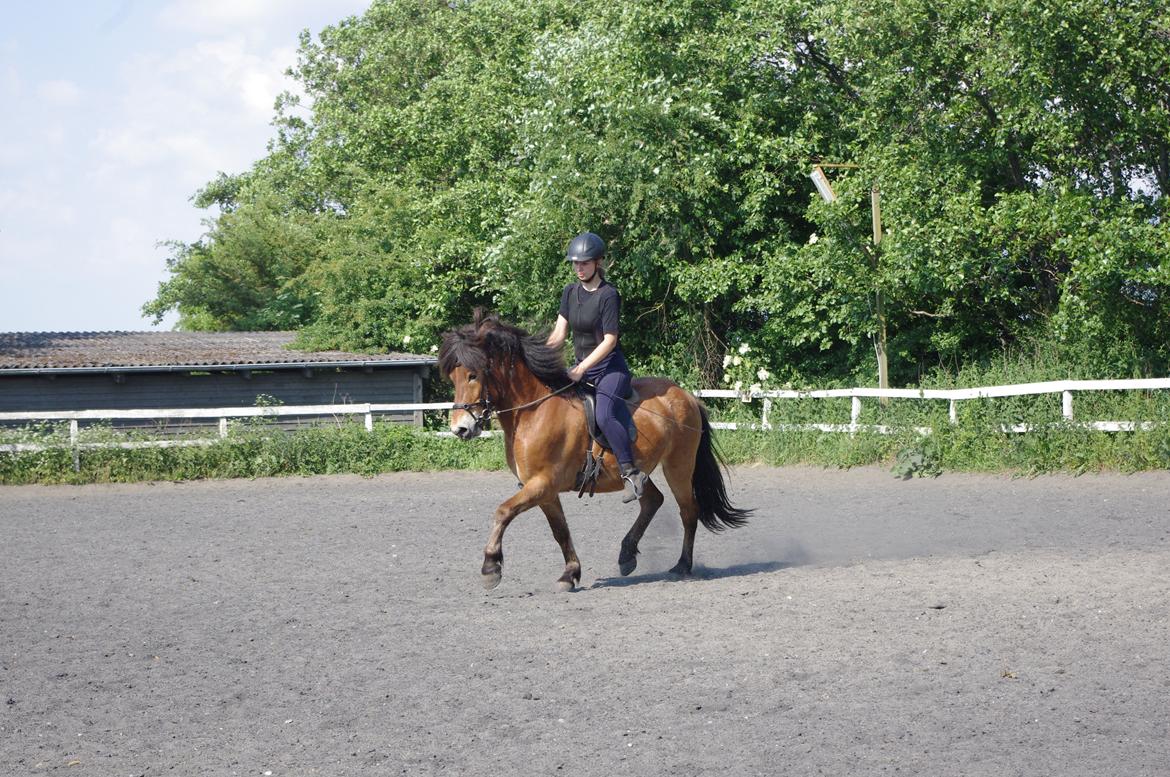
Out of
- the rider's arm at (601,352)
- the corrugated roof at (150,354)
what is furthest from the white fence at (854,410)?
the corrugated roof at (150,354)

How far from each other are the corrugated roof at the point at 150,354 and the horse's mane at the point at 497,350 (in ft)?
75.3

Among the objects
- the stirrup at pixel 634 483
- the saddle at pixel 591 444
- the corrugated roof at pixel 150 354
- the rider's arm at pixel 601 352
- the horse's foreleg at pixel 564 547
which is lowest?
the horse's foreleg at pixel 564 547

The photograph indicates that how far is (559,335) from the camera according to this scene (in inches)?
378

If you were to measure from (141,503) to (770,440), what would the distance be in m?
10.1

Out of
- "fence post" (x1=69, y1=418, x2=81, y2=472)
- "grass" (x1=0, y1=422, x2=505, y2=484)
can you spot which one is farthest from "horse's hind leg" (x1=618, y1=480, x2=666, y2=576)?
"fence post" (x1=69, y1=418, x2=81, y2=472)

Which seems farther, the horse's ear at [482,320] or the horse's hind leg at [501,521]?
the horse's ear at [482,320]

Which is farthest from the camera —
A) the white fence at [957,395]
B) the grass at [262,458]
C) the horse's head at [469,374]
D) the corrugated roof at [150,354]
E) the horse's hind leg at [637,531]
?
the corrugated roof at [150,354]

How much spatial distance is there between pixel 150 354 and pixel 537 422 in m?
26.7

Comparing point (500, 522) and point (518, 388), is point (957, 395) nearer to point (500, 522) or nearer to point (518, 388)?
point (518, 388)

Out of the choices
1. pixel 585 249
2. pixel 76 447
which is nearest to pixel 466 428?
pixel 585 249

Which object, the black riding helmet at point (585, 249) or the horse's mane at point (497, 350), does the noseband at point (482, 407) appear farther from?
the black riding helmet at point (585, 249)

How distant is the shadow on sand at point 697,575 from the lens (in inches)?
383

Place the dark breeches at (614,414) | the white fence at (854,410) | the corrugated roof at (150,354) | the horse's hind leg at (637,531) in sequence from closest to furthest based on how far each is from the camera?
1. the dark breeches at (614,414)
2. the horse's hind leg at (637,531)
3. the white fence at (854,410)
4. the corrugated roof at (150,354)

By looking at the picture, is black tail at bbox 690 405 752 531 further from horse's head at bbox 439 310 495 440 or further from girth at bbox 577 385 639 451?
horse's head at bbox 439 310 495 440
